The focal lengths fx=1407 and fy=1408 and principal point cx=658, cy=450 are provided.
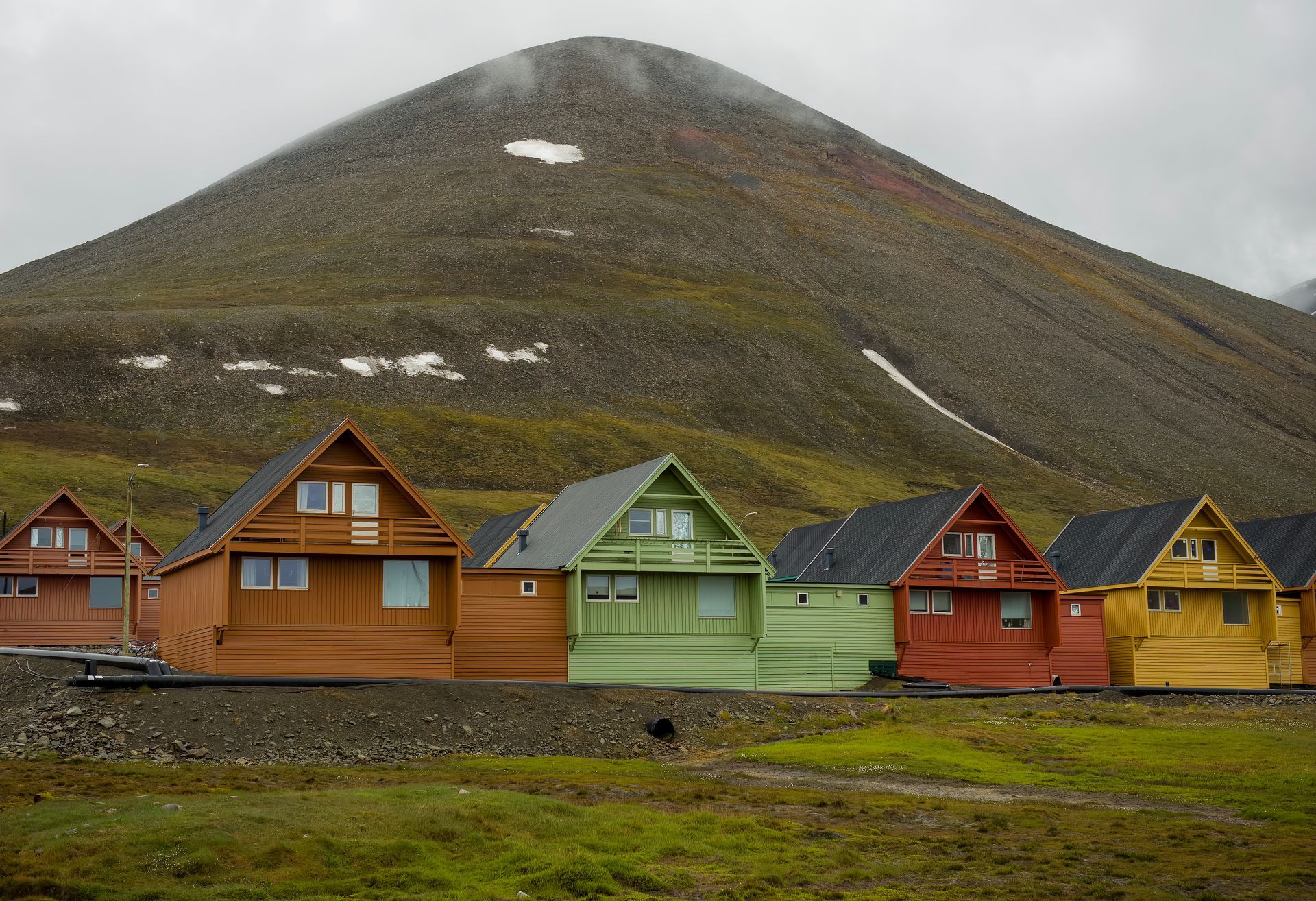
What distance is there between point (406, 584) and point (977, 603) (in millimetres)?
25995

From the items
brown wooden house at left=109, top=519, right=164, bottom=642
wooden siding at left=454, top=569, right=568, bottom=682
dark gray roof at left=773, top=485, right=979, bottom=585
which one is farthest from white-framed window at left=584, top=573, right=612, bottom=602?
brown wooden house at left=109, top=519, right=164, bottom=642

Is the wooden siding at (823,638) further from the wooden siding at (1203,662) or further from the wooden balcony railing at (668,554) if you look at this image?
the wooden siding at (1203,662)

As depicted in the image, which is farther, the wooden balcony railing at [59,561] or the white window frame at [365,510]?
the wooden balcony railing at [59,561]

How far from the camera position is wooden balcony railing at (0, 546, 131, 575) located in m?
70.1

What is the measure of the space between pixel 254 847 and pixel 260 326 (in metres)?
125

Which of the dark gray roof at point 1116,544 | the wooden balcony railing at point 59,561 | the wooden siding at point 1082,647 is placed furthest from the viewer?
the wooden balcony railing at point 59,561

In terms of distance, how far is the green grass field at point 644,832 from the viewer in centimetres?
2083

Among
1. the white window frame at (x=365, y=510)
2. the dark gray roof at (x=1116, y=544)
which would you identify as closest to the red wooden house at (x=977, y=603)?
the dark gray roof at (x=1116, y=544)

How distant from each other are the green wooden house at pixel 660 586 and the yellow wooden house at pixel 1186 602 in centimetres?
2103

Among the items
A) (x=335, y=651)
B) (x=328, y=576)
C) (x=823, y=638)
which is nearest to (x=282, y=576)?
(x=328, y=576)

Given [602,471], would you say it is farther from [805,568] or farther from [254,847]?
[254,847]

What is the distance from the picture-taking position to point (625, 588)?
52.1 m

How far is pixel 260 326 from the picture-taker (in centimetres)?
14050

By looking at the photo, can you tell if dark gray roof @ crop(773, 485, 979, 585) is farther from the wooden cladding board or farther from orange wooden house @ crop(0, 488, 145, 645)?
orange wooden house @ crop(0, 488, 145, 645)
